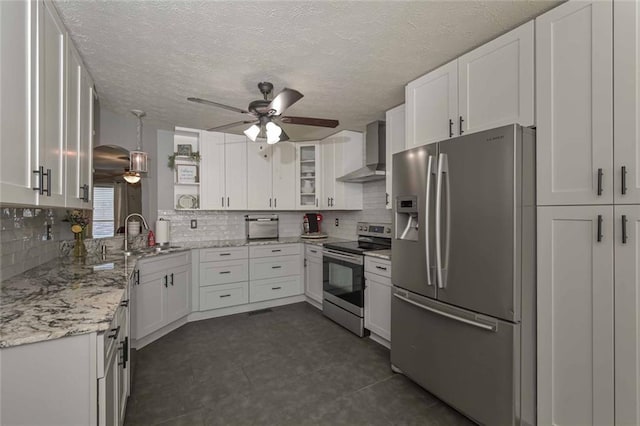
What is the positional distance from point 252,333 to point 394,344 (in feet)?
5.26

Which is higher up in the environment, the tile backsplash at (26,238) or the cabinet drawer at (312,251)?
the tile backsplash at (26,238)

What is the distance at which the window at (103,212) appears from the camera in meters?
3.11

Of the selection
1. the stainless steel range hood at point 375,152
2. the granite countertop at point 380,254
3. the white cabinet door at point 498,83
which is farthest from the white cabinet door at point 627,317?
the stainless steel range hood at point 375,152

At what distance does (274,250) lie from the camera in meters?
4.03

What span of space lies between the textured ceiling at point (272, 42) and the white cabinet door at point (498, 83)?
3.9 inches

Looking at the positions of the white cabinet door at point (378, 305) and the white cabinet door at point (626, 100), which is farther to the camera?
the white cabinet door at point (378, 305)

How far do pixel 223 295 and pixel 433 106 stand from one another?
10.4ft

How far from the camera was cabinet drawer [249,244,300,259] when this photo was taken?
3.88 m

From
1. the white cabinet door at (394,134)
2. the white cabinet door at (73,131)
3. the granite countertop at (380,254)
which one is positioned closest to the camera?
the white cabinet door at (73,131)

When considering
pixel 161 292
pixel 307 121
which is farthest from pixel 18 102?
pixel 161 292

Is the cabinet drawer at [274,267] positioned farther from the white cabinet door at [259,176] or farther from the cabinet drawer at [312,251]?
the white cabinet door at [259,176]

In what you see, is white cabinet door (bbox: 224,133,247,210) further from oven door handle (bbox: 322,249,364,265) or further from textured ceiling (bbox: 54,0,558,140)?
oven door handle (bbox: 322,249,364,265)

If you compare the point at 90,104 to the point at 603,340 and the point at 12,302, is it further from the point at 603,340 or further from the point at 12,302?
the point at 603,340

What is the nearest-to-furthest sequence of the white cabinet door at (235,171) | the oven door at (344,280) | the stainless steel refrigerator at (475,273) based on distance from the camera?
the stainless steel refrigerator at (475,273), the oven door at (344,280), the white cabinet door at (235,171)
